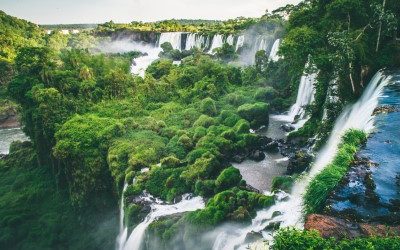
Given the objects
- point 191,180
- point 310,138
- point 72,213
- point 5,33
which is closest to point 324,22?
point 310,138

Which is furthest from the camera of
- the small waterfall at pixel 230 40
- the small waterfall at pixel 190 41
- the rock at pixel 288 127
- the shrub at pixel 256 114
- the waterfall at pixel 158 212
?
the small waterfall at pixel 190 41

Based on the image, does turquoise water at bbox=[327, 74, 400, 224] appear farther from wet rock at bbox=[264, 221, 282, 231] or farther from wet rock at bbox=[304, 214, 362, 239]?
wet rock at bbox=[264, 221, 282, 231]

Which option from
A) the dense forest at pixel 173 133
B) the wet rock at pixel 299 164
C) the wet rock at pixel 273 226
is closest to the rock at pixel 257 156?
the dense forest at pixel 173 133

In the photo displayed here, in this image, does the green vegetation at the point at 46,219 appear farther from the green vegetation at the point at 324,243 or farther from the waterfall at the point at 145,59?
the waterfall at the point at 145,59

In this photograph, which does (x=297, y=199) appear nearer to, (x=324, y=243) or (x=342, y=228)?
(x=342, y=228)

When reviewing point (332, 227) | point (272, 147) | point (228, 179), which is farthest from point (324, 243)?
point (272, 147)

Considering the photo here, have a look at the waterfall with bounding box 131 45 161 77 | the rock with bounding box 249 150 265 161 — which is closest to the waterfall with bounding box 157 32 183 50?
the waterfall with bounding box 131 45 161 77

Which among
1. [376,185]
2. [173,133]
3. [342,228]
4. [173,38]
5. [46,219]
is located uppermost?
[342,228]
